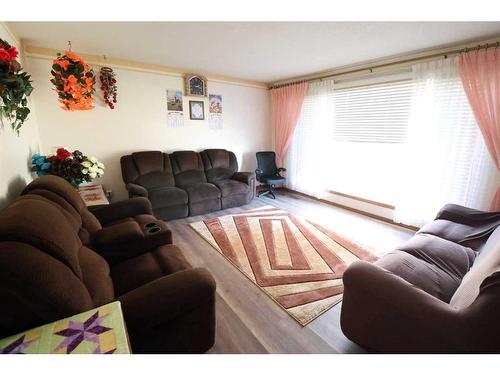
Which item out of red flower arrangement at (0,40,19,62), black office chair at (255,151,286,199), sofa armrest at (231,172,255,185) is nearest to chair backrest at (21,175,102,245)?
red flower arrangement at (0,40,19,62)

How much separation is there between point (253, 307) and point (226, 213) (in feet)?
7.02

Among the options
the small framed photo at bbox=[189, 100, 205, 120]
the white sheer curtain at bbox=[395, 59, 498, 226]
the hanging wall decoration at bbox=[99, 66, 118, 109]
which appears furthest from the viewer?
the small framed photo at bbox=[189, 100, 205, 120]

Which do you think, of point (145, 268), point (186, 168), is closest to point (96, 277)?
point (145, 268)

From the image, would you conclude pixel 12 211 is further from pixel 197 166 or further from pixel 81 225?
pixel 197 166

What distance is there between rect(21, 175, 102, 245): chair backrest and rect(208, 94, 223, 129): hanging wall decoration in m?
3.01

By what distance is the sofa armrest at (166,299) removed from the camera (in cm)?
107

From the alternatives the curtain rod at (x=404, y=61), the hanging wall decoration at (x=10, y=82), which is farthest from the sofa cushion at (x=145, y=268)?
the curtain rod at (x=404, y=61)

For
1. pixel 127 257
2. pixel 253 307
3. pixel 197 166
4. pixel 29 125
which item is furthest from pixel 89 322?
pixel 197 166

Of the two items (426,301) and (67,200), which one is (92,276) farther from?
(426,301)

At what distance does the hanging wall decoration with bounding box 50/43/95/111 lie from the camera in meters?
2.13

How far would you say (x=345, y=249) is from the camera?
2725 mm

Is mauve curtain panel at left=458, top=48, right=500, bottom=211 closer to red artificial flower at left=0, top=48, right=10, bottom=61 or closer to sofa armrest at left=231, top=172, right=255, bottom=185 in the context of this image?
sofa armrest at left=231, top=172, right=255, bottom=185

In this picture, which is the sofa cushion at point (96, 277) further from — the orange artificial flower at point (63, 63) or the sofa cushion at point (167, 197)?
the sofa cushion at point (167, 197)

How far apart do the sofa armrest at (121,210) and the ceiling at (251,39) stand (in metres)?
1.73
